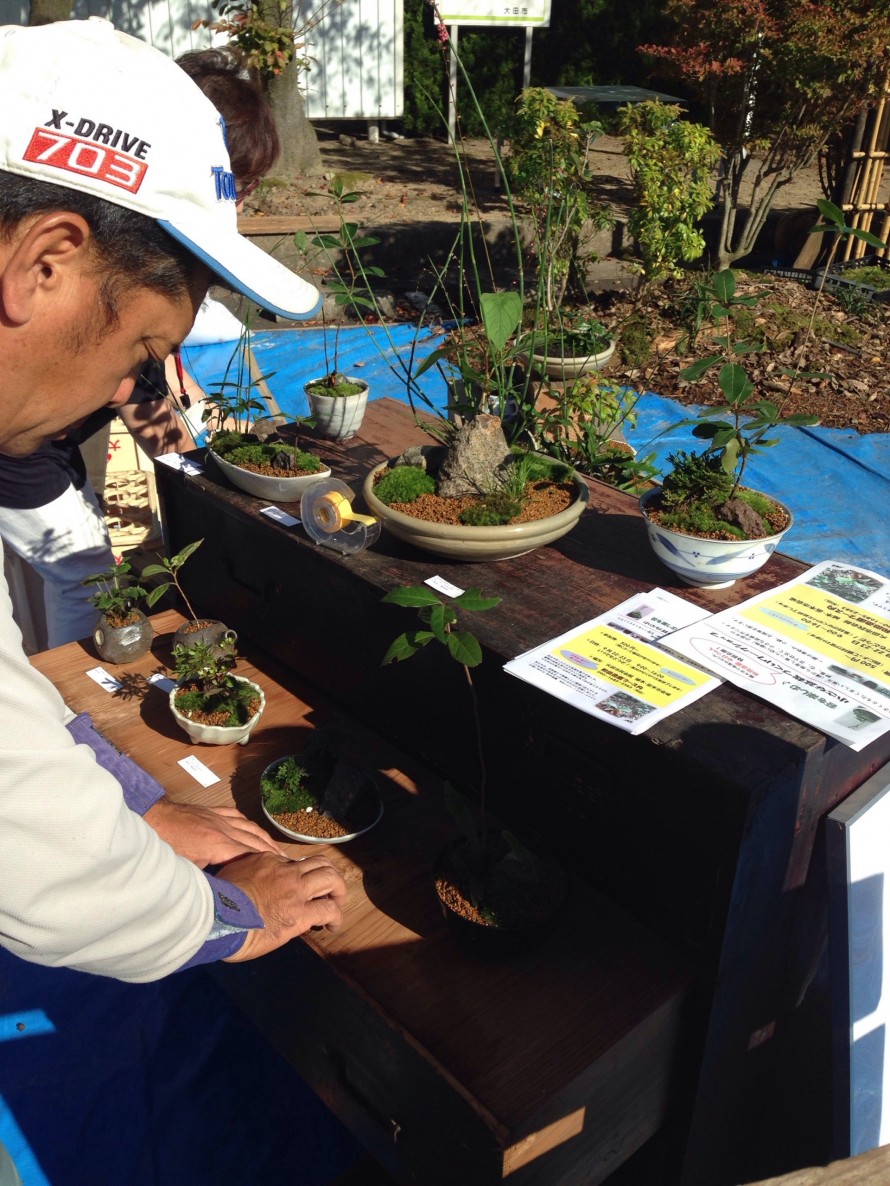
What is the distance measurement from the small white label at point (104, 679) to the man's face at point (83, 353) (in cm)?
94

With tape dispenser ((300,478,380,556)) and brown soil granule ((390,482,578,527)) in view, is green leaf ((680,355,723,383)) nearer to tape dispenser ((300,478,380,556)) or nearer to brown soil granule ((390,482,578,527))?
brown soil granule ((390,482,578,527))

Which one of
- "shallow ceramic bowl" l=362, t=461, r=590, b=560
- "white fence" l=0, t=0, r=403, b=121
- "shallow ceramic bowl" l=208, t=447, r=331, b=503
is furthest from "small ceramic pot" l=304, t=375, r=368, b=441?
"white fence" l=0, t=0, r=403, b=121

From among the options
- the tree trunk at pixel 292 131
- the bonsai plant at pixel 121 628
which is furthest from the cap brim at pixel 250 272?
the tree trunk at pixel 292 131

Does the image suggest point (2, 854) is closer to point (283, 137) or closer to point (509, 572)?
point (509, 572)

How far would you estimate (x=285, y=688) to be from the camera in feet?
6.50

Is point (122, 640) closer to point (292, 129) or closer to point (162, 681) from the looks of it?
point (162, 681)

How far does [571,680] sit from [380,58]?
32.3 ft

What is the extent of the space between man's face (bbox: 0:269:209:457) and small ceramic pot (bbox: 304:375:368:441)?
40.9 inches

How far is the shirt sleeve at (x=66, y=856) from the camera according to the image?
0.96 m

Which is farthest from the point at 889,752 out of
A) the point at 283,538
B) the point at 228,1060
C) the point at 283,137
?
the point at 283,137

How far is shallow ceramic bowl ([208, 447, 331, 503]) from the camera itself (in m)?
1.91

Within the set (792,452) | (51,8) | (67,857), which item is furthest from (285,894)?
(51,8)

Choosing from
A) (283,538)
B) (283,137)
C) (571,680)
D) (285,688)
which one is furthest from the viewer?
(283,137)

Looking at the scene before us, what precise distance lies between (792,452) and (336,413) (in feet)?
9.18
